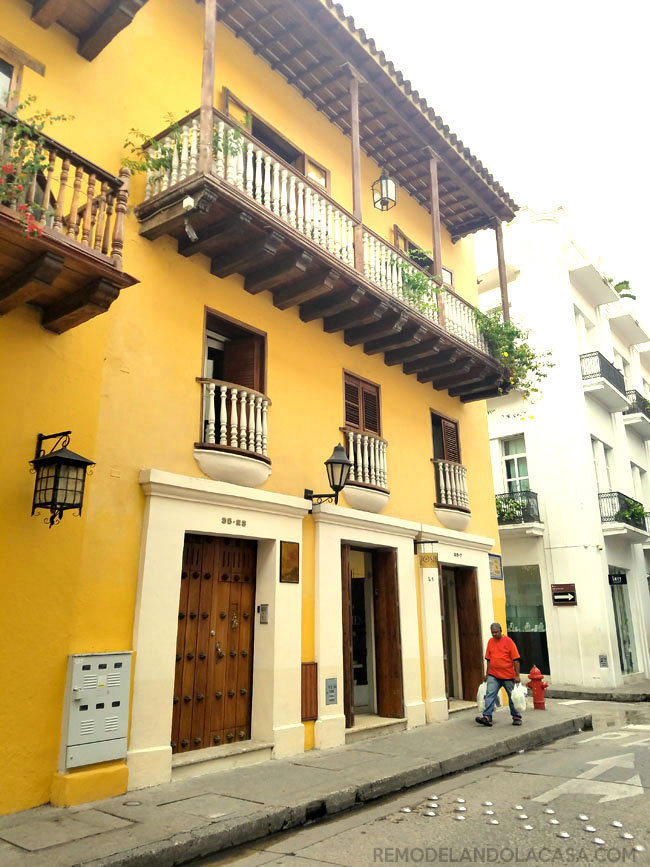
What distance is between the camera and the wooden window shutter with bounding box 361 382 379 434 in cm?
1114

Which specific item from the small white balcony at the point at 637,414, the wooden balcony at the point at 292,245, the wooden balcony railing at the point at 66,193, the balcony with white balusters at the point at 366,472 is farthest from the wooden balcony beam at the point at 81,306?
the small white balcony at the point at 637,414

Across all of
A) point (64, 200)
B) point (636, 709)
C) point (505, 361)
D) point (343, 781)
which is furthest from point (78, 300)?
point (636, 709)

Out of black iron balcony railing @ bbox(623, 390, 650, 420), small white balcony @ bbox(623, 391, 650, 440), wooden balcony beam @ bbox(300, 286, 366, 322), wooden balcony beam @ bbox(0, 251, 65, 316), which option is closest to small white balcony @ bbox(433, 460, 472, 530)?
wooden balcony beam @ bbox(300, 286, 366, 322)

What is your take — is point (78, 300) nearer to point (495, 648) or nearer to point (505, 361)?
point (495, 648)

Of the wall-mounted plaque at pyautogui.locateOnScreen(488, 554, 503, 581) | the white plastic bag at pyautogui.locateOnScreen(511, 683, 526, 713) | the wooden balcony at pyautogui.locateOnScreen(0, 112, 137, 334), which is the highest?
the wooden balcony at pyautogui.locateOnScreen(0, 112, 137, 334)

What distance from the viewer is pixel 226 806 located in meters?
5.86

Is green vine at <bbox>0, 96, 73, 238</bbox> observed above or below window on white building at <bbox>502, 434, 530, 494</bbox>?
below

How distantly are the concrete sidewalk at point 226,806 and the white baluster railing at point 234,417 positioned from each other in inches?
146

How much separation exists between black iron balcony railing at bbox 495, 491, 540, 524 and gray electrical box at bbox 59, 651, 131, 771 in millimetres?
14331

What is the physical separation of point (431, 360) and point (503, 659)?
207 inches

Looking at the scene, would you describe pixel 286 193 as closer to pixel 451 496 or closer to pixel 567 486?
pixel 451 496

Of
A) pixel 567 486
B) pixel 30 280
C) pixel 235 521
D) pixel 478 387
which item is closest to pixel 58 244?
pixel 30 280

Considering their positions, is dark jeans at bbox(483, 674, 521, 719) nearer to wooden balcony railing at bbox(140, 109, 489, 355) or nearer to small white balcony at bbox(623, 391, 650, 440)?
wooden balcony railing at bbox(140, 109, 489, 355)

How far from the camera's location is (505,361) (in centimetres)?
1314
